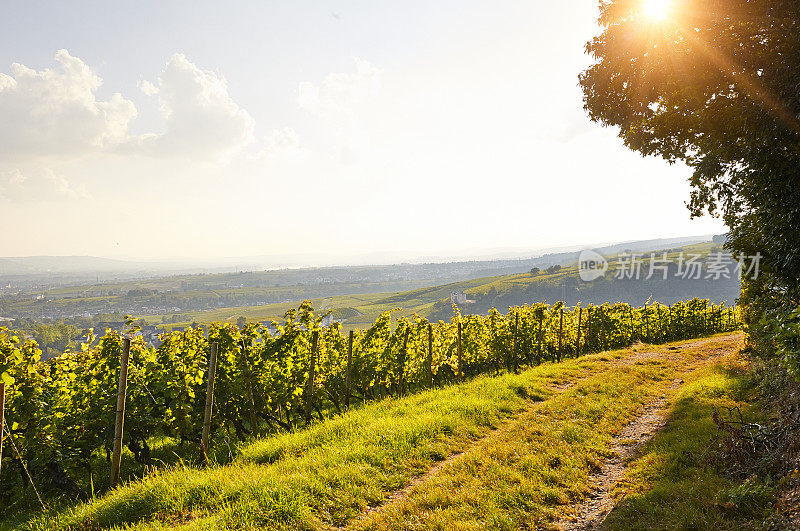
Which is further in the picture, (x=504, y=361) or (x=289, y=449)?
(x=504, y=361)

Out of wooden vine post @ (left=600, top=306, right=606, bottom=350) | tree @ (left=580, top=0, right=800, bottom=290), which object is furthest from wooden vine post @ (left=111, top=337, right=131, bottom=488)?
wooden vine post @ (left=600, top=306, right=606, bottom=350)

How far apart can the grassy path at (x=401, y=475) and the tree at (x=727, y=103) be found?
3.91 m

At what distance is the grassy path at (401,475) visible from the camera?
17.3 feet

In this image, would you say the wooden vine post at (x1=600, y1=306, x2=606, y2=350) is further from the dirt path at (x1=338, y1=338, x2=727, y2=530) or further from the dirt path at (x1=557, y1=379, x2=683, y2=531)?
the dirt path at (x1=557, y1=379, x2=683, y2=531)

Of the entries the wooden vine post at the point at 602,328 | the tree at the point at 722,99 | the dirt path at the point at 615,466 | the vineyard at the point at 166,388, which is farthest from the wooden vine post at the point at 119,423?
the wooden vine post at the point at 602,328

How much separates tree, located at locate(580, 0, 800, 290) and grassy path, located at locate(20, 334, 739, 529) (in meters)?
4.91

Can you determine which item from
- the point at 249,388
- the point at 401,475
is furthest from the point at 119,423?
the point at 401,475

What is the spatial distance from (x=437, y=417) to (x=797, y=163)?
7760 mm

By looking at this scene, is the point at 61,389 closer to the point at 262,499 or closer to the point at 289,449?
the point at 289,449

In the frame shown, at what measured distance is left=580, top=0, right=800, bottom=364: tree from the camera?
643 cm

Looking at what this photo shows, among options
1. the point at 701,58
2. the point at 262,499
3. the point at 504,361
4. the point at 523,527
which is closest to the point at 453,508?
the point at 523,527

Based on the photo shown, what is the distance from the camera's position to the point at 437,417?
28.5 feet

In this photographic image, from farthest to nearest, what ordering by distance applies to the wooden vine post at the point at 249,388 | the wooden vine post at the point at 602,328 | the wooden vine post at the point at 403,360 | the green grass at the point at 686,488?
the wooden vine post at the point at 602,328
the wooden vine post at the point at 403,360
the wooden vine post at the point at 249,388
the green grass at the point at 686,488

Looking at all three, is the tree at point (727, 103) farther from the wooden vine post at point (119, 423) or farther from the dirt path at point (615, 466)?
the wooden vine post at point (119, 423)
